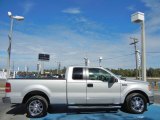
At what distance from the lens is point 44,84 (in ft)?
35.3

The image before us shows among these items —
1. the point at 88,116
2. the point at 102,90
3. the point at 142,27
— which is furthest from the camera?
the point at 142,27

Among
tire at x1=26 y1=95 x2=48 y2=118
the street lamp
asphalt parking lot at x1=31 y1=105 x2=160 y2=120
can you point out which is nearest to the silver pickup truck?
tire at x1=26 y1=95 x2=48 y2=118

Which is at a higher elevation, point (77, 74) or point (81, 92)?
point (77, 74)

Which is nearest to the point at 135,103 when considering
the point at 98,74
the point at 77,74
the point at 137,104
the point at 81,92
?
the point at 137,104

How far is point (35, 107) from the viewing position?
10594mm

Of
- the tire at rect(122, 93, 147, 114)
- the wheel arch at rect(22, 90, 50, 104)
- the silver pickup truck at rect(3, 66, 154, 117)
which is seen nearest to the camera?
the silver pickup truck at rect(3, 66, 154, 117)

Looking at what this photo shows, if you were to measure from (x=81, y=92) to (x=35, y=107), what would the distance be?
178 centimetres

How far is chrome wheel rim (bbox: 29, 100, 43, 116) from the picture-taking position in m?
10.5

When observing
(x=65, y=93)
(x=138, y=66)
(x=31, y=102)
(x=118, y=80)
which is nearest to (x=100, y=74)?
(x=118, y=80)

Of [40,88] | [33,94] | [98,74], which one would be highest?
[98,74]

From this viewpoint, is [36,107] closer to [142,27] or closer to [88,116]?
[88,116]

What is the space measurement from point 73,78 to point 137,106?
2.68 meters

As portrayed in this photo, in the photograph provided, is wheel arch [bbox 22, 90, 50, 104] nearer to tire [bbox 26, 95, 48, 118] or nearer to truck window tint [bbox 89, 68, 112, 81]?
tire [bbox 26, 95, 48, 118]

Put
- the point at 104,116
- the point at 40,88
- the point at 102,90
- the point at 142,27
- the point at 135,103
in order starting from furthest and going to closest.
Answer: the point at 142,27
the point at 135,103
the point at 102,90
the point at 40,88
the point at 104,116
